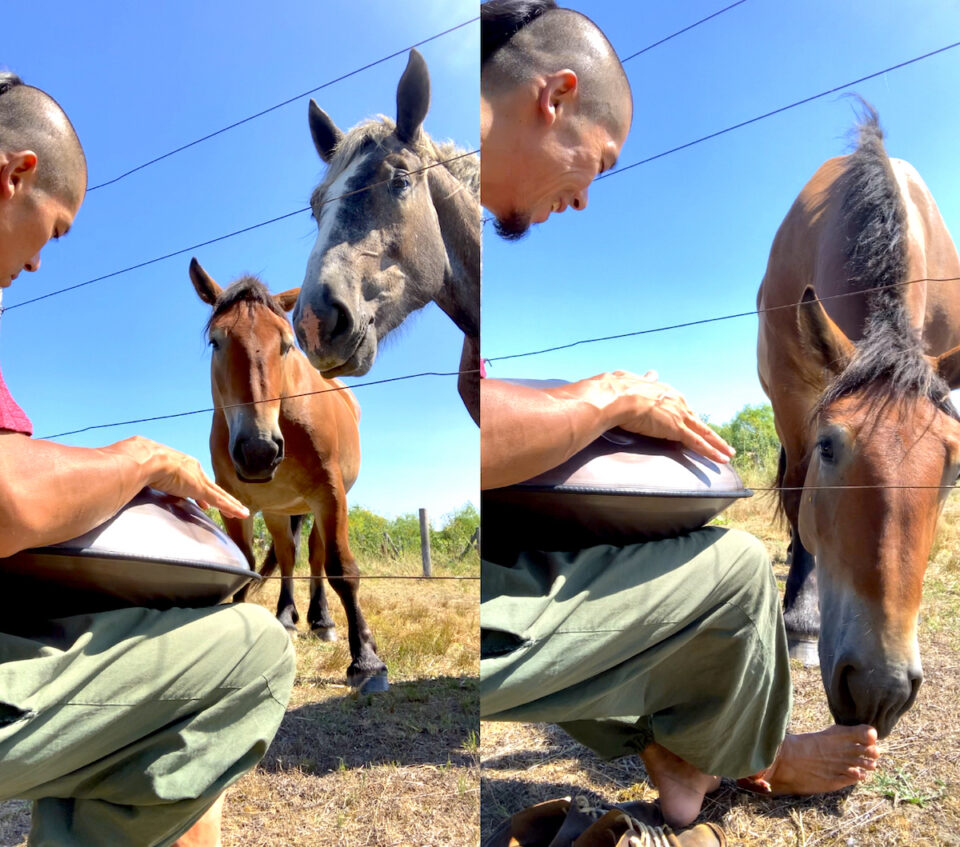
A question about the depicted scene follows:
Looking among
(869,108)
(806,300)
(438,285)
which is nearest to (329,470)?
(438,285)

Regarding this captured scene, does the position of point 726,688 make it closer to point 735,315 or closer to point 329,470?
point 735,315

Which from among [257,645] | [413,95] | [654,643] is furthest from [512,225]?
[257,645]

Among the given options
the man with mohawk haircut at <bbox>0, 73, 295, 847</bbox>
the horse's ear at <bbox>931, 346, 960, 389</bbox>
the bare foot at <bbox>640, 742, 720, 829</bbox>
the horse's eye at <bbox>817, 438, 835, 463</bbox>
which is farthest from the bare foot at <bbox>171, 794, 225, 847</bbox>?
the horse's ear at <bbox>931, 346, 960, 389</bbox>

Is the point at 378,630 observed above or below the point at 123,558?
below

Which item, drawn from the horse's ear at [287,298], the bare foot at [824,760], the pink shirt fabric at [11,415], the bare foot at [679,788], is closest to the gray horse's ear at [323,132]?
the horse's ear at [287,298]

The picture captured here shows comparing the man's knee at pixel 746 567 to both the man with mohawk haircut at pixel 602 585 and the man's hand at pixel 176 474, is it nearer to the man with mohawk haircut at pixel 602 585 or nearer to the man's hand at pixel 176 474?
the man with mohawk haircut at pixel 602 585

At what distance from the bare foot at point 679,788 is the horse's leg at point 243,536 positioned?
0.83 metres

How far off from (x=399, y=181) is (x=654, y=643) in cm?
94

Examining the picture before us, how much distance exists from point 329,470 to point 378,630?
0.32 m

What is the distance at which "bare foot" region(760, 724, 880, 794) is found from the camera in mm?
1134

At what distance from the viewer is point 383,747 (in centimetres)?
139

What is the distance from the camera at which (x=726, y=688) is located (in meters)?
1.06

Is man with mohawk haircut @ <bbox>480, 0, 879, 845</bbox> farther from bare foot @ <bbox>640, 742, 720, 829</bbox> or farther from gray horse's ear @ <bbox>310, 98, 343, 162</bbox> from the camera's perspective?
gray horse's ear @ <bbox>310, 98, 343, 162</bbox>

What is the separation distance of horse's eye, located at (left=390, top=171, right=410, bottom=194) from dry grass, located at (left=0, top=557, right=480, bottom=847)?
0.71 meters
